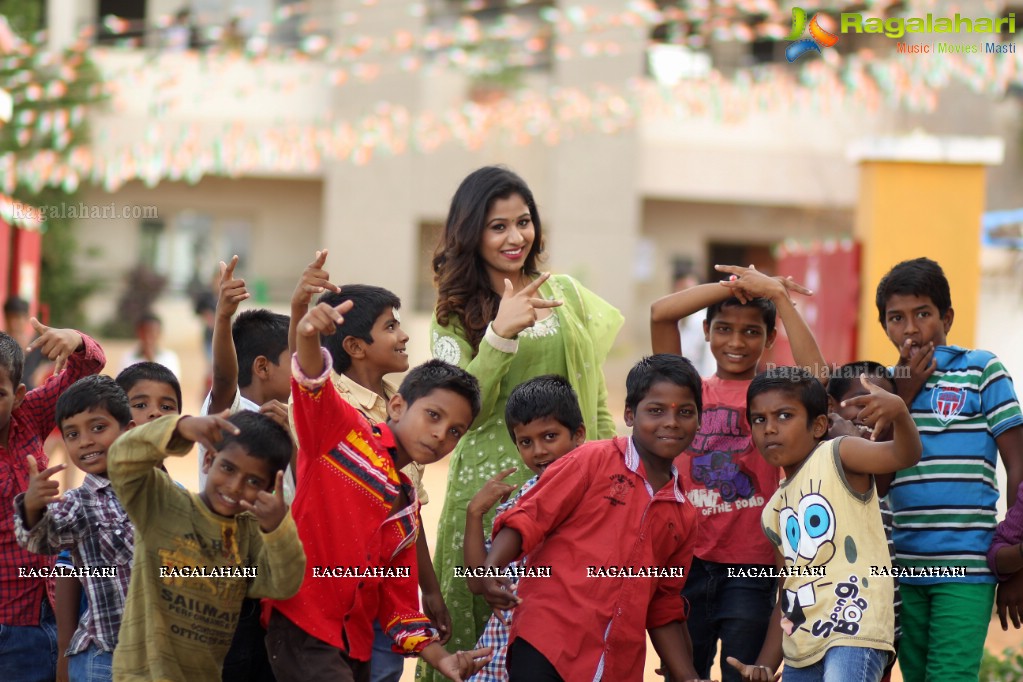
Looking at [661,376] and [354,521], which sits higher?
[661,376]

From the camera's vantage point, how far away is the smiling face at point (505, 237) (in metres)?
3.91

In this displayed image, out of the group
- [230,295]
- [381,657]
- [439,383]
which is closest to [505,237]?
[439,383]

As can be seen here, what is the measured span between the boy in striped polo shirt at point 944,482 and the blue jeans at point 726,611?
0.45 meters

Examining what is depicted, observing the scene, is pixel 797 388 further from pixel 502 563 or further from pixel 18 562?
pixel 18 562

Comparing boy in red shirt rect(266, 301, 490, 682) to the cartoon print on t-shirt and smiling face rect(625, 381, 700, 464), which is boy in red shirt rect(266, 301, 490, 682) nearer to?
smiling face rect(625, 381, 700, 464)

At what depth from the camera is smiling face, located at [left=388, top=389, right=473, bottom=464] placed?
132 inches

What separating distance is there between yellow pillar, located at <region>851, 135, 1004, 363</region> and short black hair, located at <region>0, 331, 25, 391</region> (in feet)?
19.7

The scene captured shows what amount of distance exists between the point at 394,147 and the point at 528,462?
14429mm

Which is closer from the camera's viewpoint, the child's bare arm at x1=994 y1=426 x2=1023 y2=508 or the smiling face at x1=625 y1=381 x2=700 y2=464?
the smiling face at x1=625 y1=381 x2=700 y2=464

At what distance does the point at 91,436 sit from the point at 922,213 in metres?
6.64

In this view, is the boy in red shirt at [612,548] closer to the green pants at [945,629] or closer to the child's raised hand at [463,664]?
the child's raised hand at [463,664]

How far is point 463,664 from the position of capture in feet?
10.7

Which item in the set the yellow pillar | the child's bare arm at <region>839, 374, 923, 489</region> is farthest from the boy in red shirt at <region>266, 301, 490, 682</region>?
the yellow pillar

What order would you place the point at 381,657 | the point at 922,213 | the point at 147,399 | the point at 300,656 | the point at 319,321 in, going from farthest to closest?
the point at 922,213 → the point at 147,399 → the point at 381,657 → the point at 300,656 → the point at 319,321
